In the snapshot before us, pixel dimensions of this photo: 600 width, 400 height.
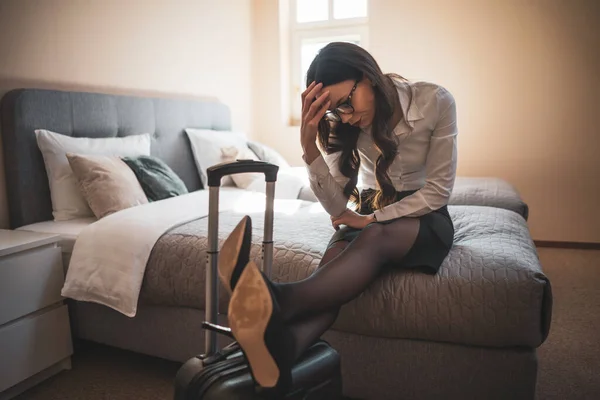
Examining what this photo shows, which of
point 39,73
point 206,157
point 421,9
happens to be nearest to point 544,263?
point 421,9

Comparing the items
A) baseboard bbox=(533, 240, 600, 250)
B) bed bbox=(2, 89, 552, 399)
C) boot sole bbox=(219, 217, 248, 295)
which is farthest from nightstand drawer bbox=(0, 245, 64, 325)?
baseboard bbox=(533, 240, 600, 250)

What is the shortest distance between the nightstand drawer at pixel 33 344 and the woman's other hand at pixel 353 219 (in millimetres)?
1084

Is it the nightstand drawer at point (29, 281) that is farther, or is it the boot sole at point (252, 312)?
the nightstand drawer at point (29, 281)

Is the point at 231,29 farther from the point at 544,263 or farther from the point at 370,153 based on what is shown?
the point at 544,263

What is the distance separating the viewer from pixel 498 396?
135 cm

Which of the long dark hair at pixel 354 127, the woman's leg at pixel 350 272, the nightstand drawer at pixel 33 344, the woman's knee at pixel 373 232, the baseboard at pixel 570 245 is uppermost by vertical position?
the long dark hair at pixel 354 127

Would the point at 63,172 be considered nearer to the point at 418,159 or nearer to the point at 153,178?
the point at 153,178

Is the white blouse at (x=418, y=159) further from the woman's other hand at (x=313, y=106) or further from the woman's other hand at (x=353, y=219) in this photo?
the woman's other hand at (x=313, y=106)

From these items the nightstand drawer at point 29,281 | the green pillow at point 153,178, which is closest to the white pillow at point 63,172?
the green pillow at point 153,178

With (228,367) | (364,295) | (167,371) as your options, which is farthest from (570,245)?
(228,367)

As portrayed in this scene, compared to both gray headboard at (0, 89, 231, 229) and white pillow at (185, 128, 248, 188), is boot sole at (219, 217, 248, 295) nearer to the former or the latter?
gray headboard at (0, 89, 231, 229)

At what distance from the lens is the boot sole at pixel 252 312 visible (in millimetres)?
974

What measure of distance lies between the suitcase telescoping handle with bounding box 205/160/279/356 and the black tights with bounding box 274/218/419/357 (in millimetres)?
190

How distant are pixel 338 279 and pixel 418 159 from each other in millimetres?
563
